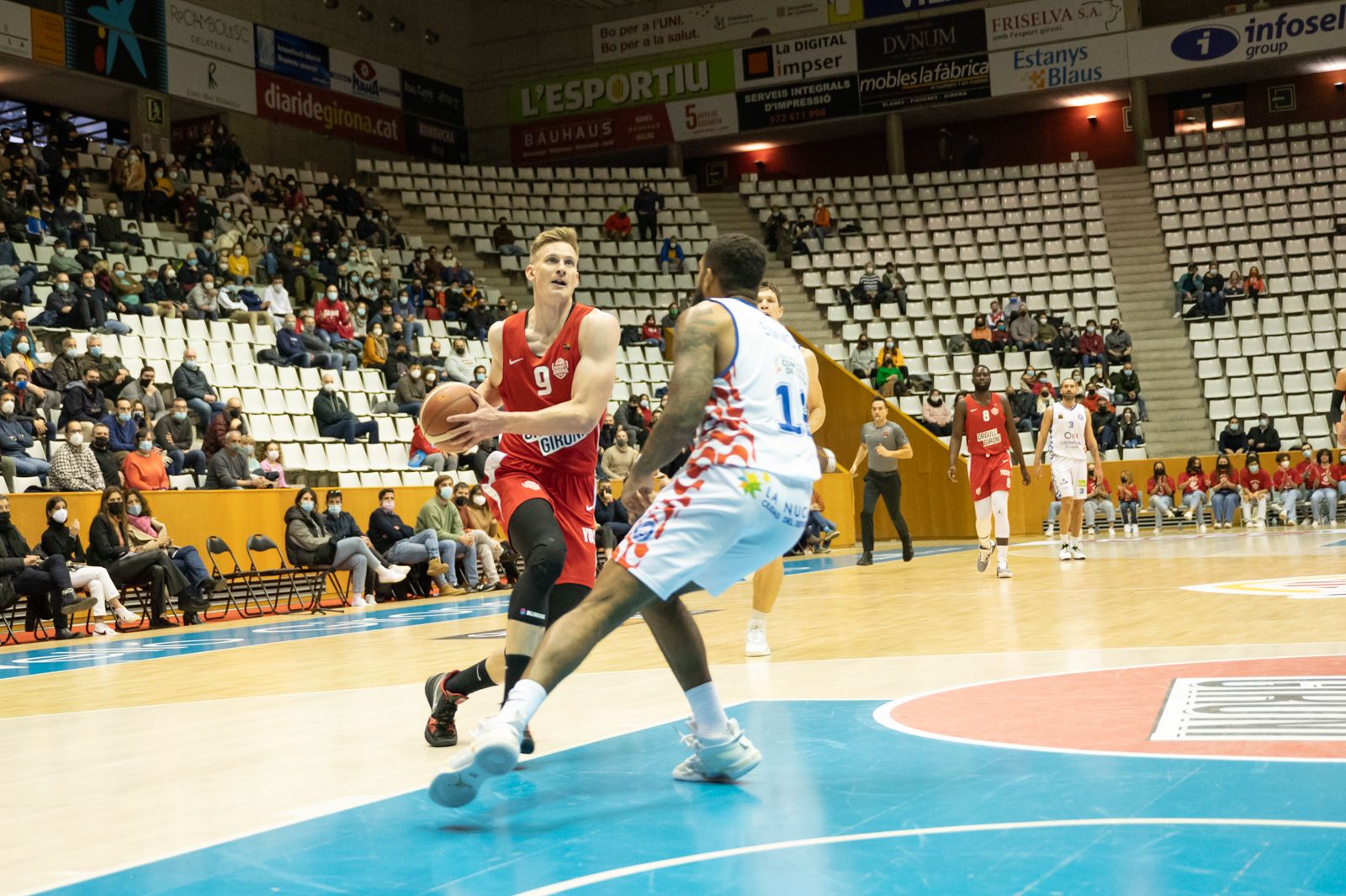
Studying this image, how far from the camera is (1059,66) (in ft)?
103

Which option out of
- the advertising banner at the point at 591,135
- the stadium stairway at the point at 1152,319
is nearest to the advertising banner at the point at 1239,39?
the stadium stairway at the point at 1152,319

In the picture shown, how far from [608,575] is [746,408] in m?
0.60

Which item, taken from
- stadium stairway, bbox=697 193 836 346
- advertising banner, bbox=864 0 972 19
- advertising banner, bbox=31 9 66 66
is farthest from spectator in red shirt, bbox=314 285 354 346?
advertising banner, bbox=864 0 972 19

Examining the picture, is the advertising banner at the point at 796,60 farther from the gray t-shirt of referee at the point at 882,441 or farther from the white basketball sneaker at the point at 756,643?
the white basketball sneaker at the point at 756,643

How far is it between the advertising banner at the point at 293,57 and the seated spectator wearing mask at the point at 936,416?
15467 mm

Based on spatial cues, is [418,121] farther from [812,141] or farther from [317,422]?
[317,422]

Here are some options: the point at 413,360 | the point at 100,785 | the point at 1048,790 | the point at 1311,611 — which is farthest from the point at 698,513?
the point at 413,360

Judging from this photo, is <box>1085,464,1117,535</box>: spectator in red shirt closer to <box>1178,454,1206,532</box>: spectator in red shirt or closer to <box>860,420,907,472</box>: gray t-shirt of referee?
<box>1178,454,1206,532</box>: spectator in red shirt

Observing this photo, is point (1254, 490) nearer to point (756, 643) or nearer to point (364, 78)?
point (756, 643)

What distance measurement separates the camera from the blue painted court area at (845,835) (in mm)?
2918

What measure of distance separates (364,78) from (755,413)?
30117 millimetres

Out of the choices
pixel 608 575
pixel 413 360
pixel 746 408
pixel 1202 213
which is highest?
pixel 1202 213

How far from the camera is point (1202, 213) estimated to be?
29.2m

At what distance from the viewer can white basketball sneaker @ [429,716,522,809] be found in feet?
11.4
